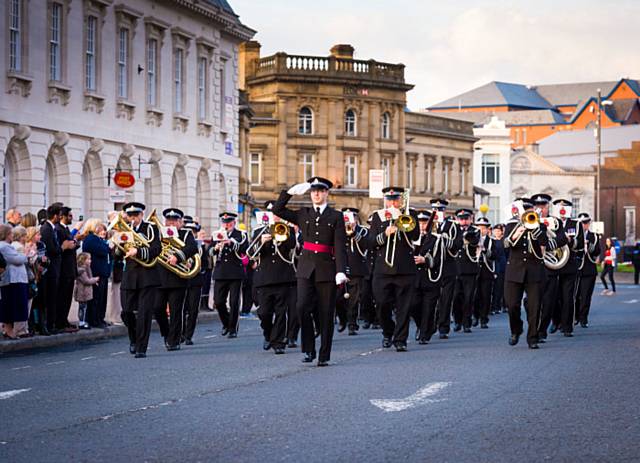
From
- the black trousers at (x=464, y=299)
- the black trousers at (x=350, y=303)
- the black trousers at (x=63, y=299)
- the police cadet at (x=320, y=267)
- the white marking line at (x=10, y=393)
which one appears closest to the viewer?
the white marking line at (x=10, y=393)

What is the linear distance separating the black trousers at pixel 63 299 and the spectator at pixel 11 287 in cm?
142

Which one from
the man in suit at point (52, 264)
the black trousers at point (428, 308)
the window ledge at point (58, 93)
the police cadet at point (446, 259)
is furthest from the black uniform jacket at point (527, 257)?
the window ledge at point (58, 93)

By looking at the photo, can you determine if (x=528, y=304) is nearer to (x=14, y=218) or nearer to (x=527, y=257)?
(x=527, y=257)

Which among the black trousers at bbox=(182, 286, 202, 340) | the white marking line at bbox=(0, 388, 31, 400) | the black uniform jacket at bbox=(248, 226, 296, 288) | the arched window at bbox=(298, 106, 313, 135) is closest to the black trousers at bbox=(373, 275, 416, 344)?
the black uniform jacket at bbox=(248, 226, 296, 288)

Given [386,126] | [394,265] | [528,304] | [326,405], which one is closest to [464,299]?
[528,304]

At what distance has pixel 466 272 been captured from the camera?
80.2ft

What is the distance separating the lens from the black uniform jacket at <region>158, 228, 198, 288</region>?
18.4 m

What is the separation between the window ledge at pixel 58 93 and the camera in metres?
36.7

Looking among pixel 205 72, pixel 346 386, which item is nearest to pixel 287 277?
pixel 346 386

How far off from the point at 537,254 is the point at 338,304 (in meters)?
5.64

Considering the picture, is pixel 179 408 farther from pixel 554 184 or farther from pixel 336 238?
pixel 554 184

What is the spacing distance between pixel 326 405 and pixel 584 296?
1282 centimetres

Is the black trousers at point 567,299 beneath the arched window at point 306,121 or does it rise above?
beneath

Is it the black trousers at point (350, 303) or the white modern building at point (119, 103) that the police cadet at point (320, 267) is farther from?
the white modern building at point (119, 103)
